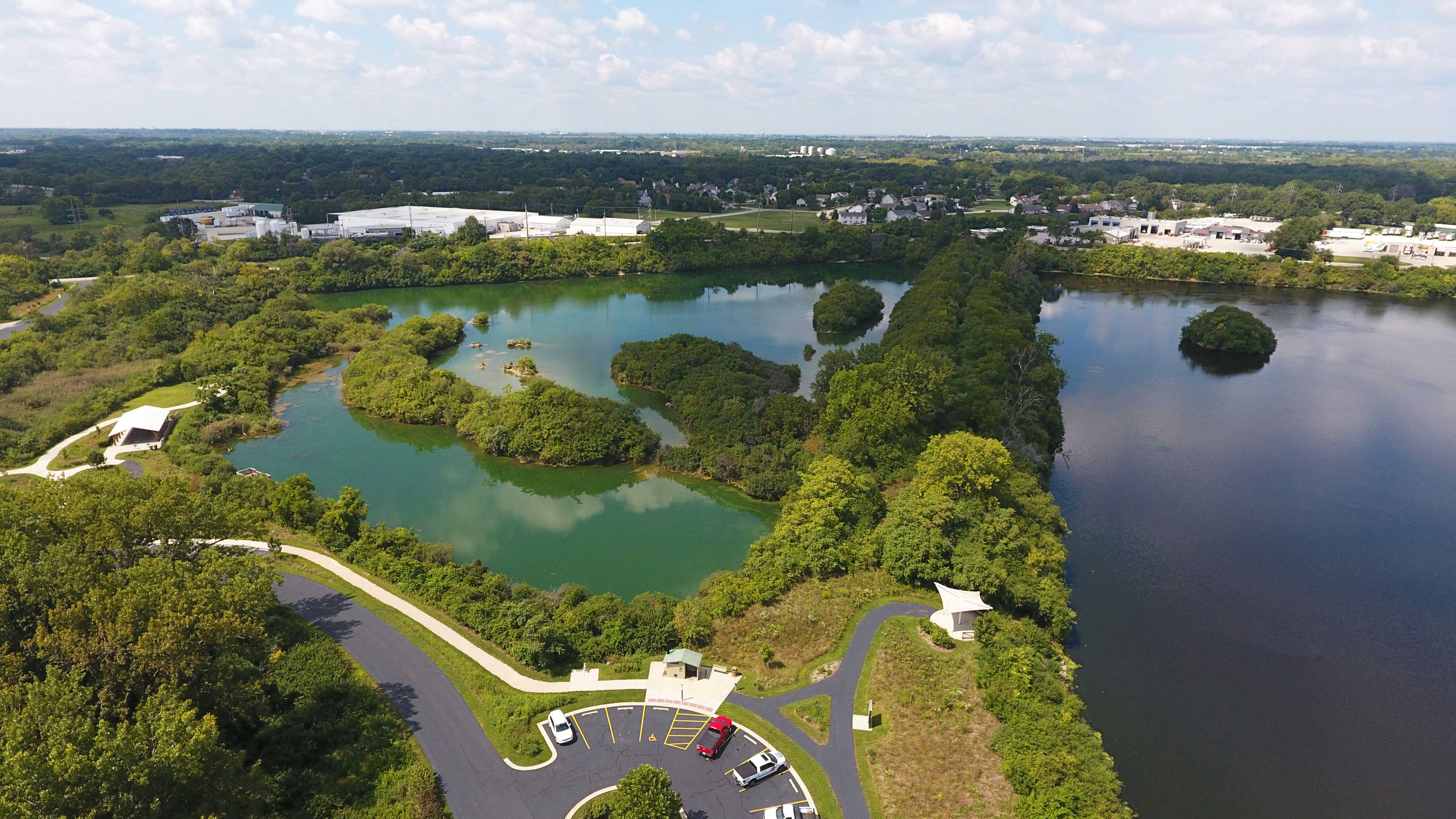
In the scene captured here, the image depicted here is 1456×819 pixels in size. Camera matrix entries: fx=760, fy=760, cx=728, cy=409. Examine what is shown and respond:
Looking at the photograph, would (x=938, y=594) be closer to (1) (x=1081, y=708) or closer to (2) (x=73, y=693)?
(1) (x=1081, y=708)

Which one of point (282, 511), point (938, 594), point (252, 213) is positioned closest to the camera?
point (938, 594)

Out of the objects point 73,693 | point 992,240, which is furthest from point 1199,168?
point 73,693

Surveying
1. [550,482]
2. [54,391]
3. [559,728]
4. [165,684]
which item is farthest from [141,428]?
[559,728]

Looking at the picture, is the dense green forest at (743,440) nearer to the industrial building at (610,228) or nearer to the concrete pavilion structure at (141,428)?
the concrete pavilion structure at (141,428)

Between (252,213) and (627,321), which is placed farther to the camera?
(252,213)

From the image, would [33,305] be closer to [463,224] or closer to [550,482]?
[463,224]

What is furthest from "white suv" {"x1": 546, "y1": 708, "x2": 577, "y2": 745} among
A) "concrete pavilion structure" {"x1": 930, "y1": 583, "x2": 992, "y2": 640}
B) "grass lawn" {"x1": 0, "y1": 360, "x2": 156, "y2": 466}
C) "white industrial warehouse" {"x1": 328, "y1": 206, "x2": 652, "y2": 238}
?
"white industrial warehouse" {"x1": 328, "y1": 206, "x2": 652, "y2": 238}
